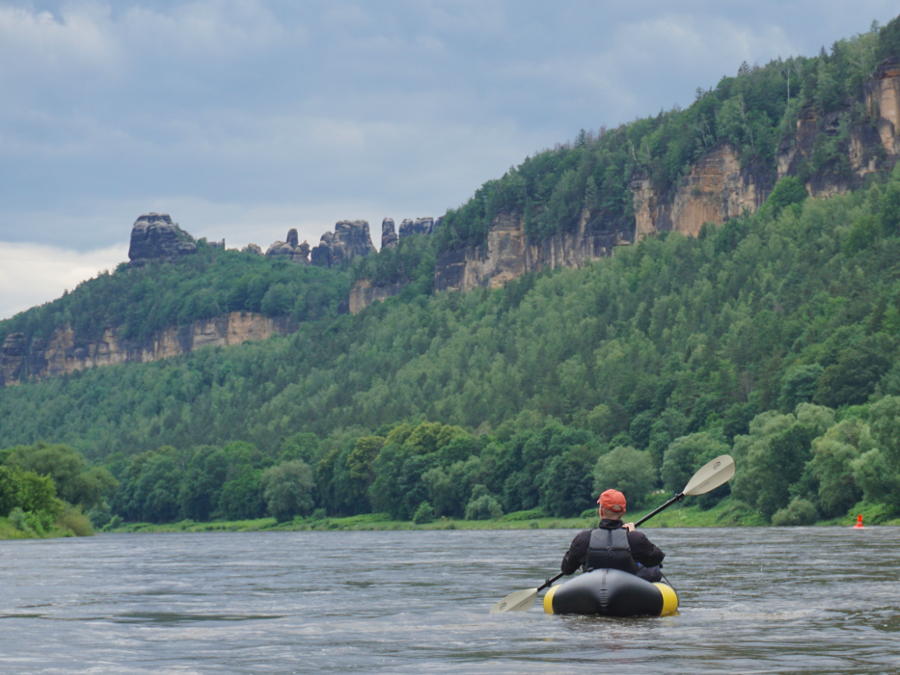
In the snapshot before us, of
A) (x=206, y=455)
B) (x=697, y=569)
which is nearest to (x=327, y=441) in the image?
(x=206, y=455)

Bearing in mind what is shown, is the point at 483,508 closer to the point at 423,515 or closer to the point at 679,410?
the point at 423,515

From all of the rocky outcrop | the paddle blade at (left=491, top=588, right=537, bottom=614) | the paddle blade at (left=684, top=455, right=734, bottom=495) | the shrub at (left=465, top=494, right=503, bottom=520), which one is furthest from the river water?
the rocky outcrop

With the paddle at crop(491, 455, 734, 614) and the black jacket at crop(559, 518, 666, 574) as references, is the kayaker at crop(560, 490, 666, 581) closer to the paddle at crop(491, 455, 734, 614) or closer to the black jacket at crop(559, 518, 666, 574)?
the black jacket at crop(559, 518, 666, 574)

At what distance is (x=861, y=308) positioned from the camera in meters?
140

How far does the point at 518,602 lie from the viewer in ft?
95.6

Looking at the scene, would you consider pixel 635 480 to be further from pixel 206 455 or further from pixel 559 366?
pixel 206 455

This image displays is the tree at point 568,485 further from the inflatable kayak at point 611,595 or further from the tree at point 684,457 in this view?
the inflatable kayak at point 611,595

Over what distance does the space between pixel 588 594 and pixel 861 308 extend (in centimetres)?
12003

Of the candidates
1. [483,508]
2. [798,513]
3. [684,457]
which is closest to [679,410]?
[684,457]

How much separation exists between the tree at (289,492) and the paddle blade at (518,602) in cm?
13242

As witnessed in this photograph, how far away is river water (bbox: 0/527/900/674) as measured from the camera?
2197 cm

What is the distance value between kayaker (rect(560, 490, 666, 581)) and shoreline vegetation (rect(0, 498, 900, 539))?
58024 millimetres

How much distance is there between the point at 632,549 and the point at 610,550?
0.63 meters

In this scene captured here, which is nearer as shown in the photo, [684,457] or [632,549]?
[632,549]
